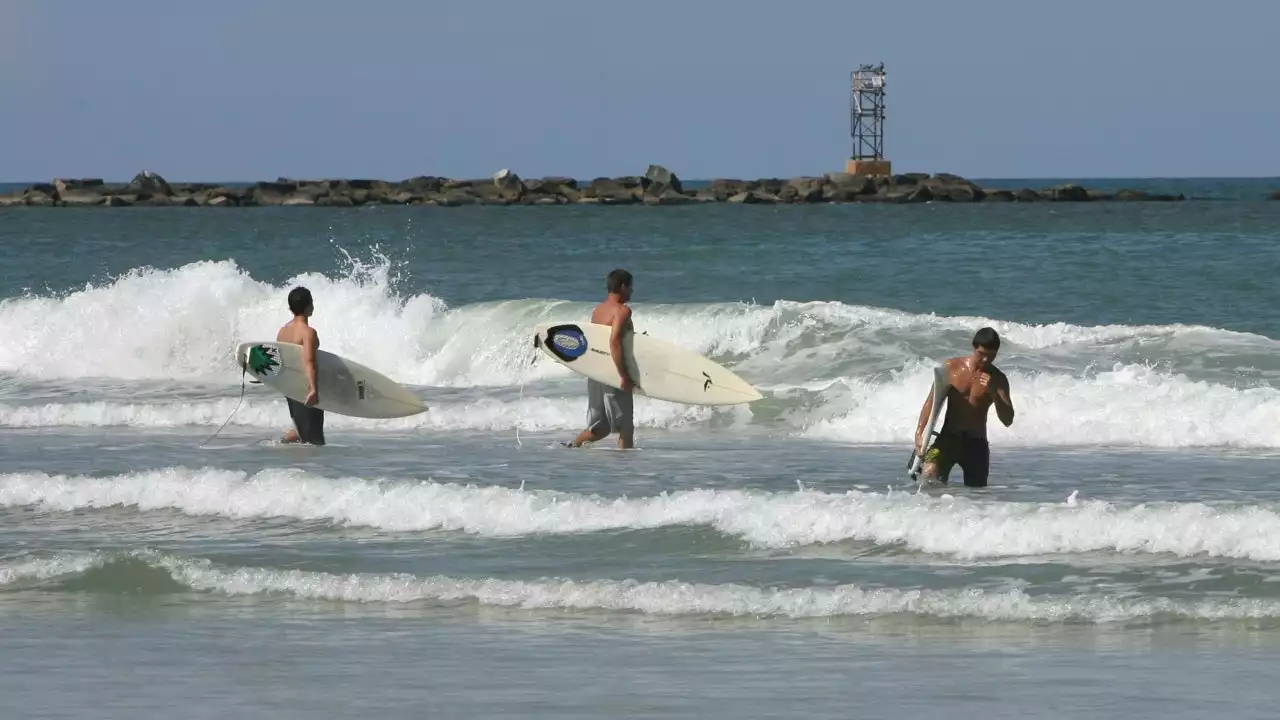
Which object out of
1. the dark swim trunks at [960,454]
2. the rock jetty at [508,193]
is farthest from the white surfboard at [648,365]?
the rock jetty at [508,193]

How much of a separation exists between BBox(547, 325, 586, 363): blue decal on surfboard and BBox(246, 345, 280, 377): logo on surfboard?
7.06 feet

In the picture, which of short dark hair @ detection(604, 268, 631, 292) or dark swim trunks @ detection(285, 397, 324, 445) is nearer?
short dark hair @ detection(604, 268, 631, 292)

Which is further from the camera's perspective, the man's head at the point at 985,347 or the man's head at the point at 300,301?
the man's head at the point at 300,301

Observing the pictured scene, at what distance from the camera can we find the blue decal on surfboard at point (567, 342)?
14188 millimetres

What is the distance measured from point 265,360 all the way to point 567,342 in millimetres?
2316

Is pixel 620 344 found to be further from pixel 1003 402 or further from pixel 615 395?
pixel 1003 402

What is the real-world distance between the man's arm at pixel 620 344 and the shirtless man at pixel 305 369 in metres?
2.14

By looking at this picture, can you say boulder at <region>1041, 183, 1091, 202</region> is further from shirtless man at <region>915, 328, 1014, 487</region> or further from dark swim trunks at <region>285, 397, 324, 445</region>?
shirtless man at <region>915, 328, 1014, 487</region>

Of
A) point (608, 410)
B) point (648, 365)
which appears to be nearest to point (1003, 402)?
point (608, 410)

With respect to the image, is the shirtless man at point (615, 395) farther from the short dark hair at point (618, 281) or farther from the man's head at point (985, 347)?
the man's head at point (985, 347)

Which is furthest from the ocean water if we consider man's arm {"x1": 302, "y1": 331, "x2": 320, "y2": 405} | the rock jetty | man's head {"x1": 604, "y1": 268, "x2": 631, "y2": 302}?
the rock jetty

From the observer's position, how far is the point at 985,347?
409 inches

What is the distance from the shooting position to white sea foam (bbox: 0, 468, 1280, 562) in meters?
9.32

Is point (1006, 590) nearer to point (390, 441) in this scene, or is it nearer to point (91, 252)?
point (390, 441)
